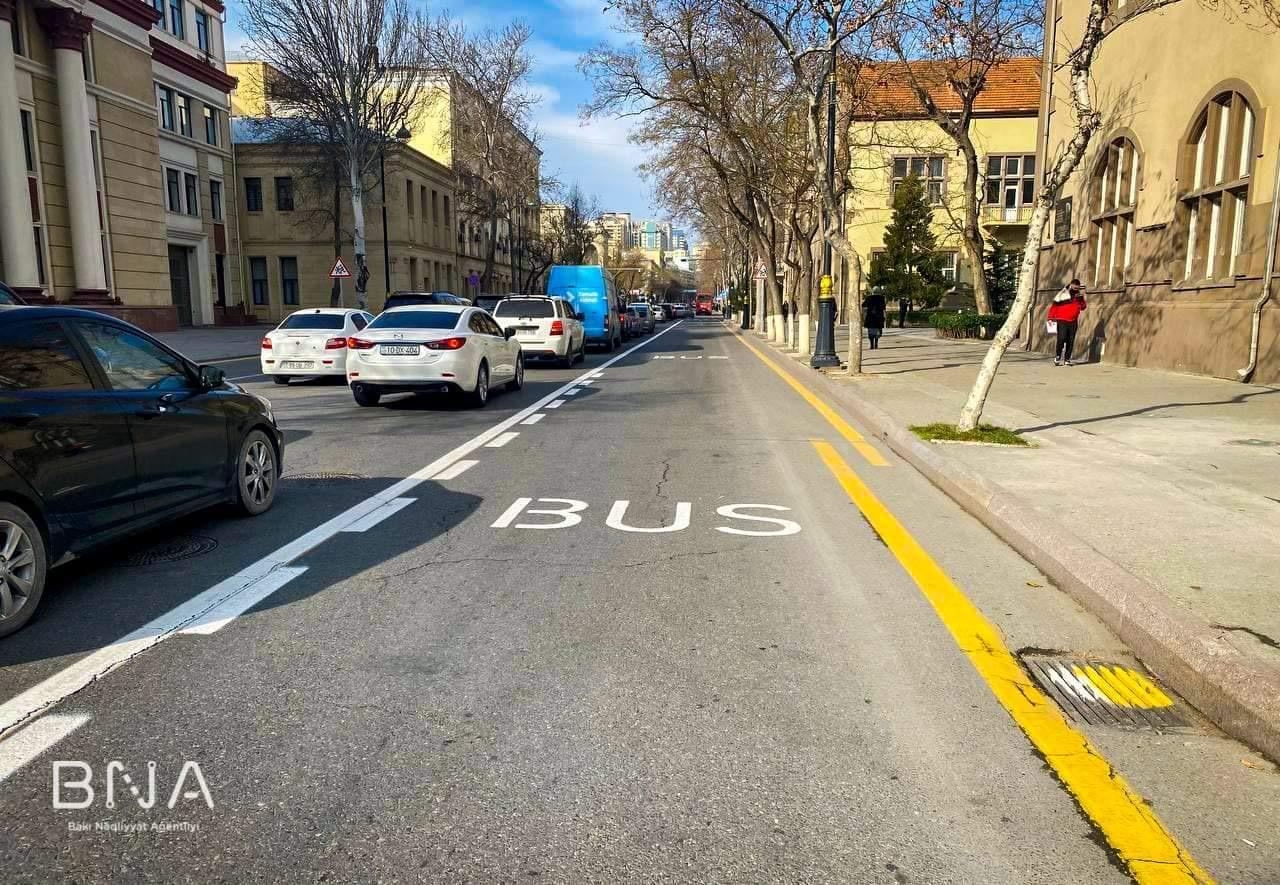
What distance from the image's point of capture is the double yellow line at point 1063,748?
2.75 m

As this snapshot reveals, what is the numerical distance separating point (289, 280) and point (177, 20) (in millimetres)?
15956

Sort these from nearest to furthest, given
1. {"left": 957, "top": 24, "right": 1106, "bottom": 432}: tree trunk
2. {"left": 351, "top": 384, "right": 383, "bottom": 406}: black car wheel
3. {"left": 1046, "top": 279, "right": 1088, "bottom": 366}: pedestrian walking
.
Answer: {"left": 957, "top": 24, "right": 1106, "bottom": 432}: tree trunk
{"left": 351, "top": 384, "right": 383, "bottom": 406}: black car wheel
{"left": 1046, "top": 279, "right": 1088, "bottom": 366}: pedestrian walking

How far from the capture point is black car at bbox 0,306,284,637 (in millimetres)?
4465

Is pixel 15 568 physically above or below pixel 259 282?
below

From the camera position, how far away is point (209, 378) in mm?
6531

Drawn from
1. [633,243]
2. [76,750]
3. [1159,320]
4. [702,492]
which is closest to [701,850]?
[76,750]

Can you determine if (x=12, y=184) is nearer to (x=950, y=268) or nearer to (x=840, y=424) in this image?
(x=840, y=424)

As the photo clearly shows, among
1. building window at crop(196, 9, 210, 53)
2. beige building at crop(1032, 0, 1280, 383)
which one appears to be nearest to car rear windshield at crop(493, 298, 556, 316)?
beige building at crop(1032, 0, 1280, 383)

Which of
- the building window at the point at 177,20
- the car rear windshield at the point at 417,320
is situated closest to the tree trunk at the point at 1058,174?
the car rear windshield at the point at 417,320

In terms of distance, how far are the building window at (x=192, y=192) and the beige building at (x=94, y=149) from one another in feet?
3.21

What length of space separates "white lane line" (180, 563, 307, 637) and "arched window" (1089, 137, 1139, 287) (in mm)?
19736

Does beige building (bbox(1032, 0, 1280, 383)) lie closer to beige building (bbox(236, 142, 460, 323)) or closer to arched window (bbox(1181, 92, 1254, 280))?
arched window (bbox(1181, 92, 1254, 280))

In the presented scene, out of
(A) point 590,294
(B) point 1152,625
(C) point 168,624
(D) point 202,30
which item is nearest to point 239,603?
(C) point 168,624

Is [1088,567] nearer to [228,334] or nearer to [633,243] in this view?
[228,334]
